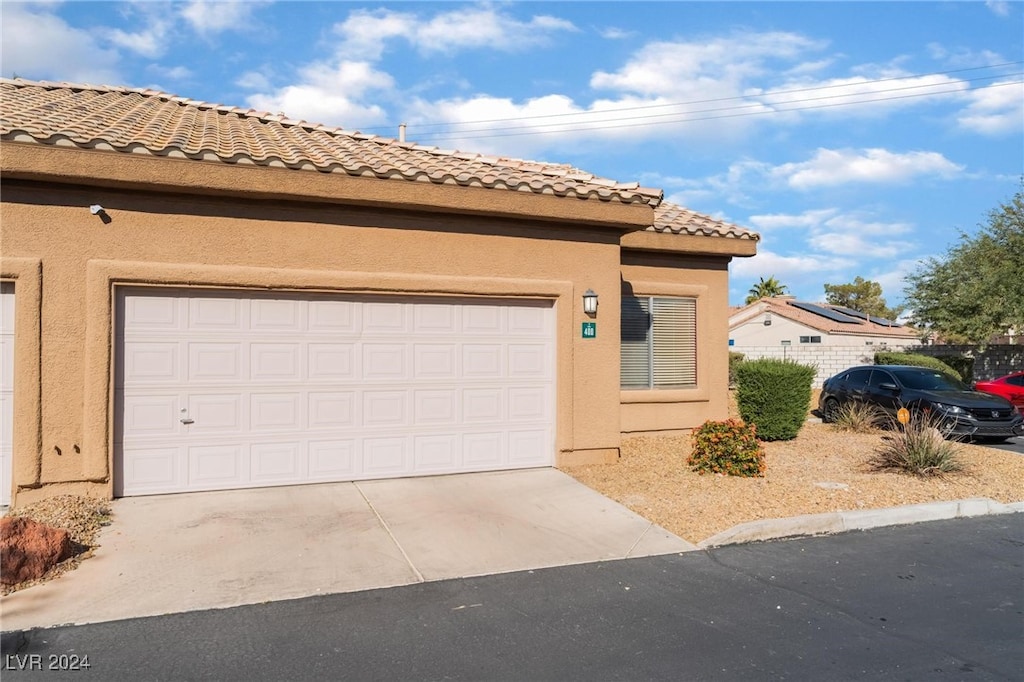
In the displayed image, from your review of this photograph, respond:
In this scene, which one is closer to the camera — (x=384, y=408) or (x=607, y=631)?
(x=607, y=631)

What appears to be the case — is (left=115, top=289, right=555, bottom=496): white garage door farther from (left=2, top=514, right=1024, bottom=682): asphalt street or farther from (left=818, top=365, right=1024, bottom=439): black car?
(left=818, top=365, right=1024, bottom=439): black car

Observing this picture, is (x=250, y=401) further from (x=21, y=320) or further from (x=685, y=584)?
(x=685, y=584)

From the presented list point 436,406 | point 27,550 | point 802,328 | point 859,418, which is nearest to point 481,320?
point 436,406

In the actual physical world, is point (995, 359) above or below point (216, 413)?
above

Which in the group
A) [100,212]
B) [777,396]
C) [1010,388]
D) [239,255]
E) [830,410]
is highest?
[100,212]

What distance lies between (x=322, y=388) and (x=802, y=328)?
35674 mm

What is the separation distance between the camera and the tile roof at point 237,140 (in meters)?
8.27

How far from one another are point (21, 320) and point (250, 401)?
2.39 meters

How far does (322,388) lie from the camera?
9.03 metres

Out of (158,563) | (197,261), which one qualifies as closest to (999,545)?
(158,563)

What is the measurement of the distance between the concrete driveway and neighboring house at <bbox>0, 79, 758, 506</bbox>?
2.28 feet

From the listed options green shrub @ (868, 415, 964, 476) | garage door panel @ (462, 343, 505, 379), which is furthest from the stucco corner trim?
green shrub @ (868, 415, 964, 476)

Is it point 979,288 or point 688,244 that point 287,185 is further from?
point 979,288

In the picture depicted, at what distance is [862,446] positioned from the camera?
12.7 metres
